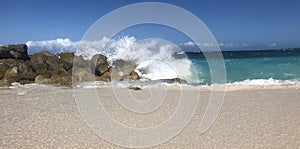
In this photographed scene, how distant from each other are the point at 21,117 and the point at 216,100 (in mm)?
6705

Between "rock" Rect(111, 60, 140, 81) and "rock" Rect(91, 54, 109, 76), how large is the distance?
2.04ft

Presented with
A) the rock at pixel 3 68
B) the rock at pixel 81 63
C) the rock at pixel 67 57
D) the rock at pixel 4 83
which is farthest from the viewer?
the rock at pixel 67 57

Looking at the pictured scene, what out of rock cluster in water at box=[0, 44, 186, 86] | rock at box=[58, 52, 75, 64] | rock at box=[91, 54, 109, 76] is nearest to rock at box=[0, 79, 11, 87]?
rock cluster in water at box=[0, 44, 186, 86]

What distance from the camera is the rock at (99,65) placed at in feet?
70.7

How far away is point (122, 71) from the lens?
75.8 feet

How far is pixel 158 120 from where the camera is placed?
28.5ft

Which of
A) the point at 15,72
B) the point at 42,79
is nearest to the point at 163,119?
the point at 42,79

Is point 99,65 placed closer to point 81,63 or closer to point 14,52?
point 81,63

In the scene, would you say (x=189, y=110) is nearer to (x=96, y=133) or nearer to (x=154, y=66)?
(x=96, y=133)

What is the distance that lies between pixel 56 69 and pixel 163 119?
13463mm

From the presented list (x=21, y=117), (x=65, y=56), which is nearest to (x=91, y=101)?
(x=21, y=117)

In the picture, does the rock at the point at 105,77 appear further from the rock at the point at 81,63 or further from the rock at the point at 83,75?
the rock at the point at 81,63

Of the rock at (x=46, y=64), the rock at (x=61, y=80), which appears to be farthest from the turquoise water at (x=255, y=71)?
the rock at (x=46, y=64)

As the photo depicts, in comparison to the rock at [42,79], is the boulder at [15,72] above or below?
above
